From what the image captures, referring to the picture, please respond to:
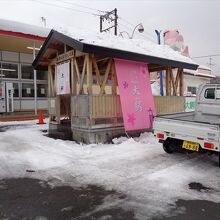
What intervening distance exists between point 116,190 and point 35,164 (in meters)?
2.60

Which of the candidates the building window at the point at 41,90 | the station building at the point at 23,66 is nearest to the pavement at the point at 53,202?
the station building at the point at 23,66

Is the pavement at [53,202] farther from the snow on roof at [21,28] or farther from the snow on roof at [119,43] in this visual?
the snow on roof at [21,28]

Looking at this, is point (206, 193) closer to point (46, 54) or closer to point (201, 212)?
point (201, 212)

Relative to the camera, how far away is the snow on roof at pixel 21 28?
604 inches

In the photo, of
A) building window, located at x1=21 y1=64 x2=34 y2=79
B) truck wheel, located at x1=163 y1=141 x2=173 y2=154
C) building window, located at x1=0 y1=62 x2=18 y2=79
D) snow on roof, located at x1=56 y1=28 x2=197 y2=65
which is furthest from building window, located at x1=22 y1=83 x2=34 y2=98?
truck wheel, located at x1=163 y1=141 x2=173 y2=154

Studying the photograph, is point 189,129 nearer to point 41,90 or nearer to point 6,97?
point 6,97

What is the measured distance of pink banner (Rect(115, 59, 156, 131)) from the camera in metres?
9.44

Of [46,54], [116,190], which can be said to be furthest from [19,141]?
[116,190]

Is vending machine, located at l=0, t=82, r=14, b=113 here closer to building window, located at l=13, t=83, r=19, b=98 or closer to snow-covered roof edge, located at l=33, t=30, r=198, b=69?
building window, located at l=13, t=83, r=19, b=98

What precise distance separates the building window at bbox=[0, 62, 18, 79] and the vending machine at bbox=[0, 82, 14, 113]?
141 centimetres

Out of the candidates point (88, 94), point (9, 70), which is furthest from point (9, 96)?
point (88, 94)

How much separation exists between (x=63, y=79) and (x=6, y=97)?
8.74 m

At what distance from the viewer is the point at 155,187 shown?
4.95m

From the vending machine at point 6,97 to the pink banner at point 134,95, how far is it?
1051cm
